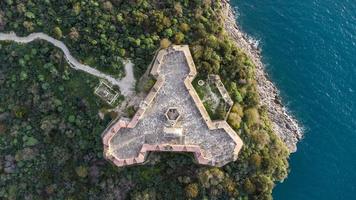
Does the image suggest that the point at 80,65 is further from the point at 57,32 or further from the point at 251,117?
the point at 251,117

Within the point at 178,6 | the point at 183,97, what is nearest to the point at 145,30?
the point at 178,6

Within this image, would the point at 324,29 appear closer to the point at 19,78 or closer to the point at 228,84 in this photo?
the point at 228,84

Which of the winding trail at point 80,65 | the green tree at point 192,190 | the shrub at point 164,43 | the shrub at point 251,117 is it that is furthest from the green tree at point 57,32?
the shrub at point 251,117

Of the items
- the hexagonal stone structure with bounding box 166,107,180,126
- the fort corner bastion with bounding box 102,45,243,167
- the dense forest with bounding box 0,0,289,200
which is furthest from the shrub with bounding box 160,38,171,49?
the hexagonal stone structure with bounding box 166,107,180,126

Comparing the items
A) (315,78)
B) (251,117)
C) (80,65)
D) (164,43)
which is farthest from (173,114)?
(315,78)

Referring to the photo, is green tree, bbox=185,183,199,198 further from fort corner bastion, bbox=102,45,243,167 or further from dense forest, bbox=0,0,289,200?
fort corner bastion, bbox=102,45,243,167
